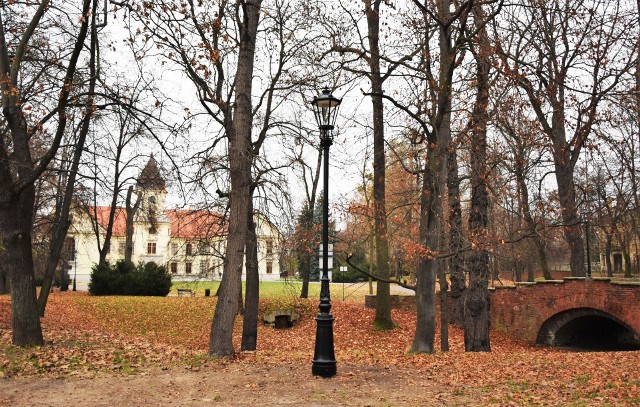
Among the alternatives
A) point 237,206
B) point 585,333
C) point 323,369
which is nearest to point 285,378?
point 323,369

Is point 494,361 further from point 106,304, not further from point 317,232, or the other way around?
point 106,304

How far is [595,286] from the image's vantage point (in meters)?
19.0

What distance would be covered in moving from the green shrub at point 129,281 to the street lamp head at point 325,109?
21.8 meters

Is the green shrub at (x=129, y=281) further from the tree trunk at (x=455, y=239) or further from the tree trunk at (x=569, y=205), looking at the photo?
the tree trunk at (x=569, y=205)

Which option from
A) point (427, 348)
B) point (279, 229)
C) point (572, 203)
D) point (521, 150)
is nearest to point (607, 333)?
point (572, 203)

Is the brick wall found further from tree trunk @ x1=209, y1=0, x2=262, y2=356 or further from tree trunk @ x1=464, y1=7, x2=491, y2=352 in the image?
tree trunk @ x1=209, y1=0, x2=262, y2=356

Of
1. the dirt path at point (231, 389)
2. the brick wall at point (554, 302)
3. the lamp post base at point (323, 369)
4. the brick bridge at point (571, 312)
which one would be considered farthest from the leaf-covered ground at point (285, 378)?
the brick bridge at point (571, 312)

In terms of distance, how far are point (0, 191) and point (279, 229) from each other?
582 cm

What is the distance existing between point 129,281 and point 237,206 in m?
20.8

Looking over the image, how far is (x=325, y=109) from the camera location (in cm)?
944

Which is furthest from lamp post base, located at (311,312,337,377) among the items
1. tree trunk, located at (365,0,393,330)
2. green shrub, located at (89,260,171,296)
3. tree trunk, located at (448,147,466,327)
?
green shrub, located at (89,260,171,296)

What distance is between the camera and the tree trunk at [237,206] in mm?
10680

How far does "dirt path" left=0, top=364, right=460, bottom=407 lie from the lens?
7.40 meters

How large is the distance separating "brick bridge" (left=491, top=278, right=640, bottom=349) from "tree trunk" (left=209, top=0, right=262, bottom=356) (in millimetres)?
13038
